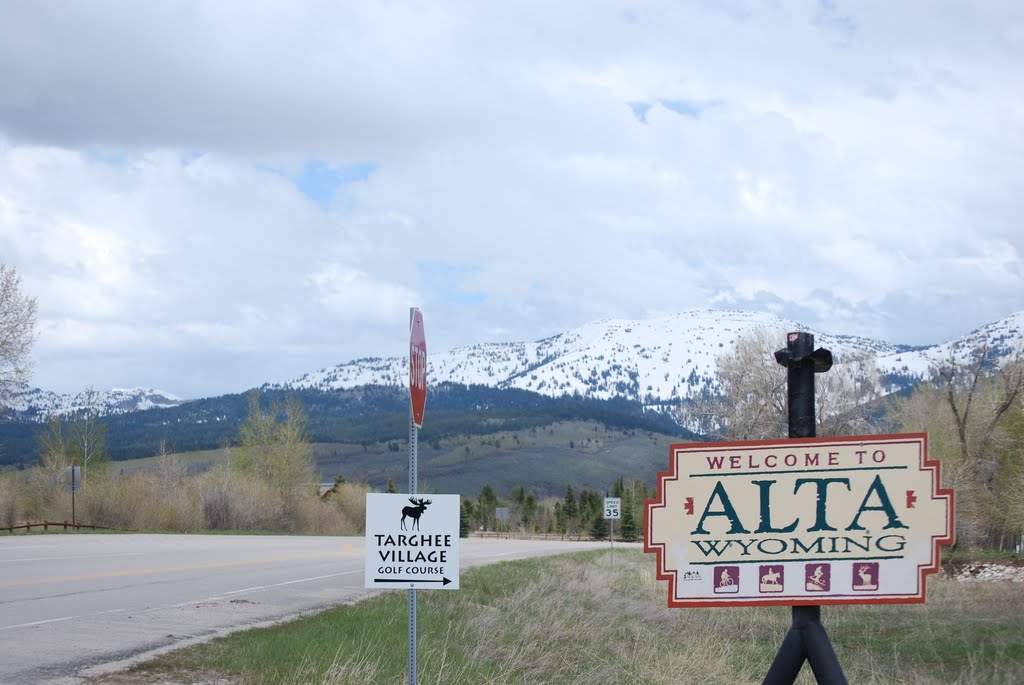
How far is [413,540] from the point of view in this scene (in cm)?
680

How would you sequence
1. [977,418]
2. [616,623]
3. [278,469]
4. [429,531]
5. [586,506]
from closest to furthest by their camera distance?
[429,531]
[616,623]
[977,418]
[278,469]
[586,506]

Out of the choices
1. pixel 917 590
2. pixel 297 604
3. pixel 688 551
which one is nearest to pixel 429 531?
pixel 688 551

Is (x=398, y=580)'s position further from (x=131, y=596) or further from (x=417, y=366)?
(x=131, y=596)

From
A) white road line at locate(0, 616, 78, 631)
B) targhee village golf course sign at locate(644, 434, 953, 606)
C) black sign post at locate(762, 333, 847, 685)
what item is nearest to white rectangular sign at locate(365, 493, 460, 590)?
targhee village golf course sign at locate(644, 434, 953, 606)

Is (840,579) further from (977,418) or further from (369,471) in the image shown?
(369,471)

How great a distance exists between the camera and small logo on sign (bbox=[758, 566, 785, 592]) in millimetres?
5875

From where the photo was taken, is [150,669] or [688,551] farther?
[150,669]

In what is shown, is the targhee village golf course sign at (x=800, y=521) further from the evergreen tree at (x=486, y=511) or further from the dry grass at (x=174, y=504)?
the evergreen tree at (x=486, y=511)

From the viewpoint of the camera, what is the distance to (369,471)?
650 ft

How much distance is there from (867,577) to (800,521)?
466 mm

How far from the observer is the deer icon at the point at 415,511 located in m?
6.79

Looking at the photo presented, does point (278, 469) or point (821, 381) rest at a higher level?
point (821, 381)

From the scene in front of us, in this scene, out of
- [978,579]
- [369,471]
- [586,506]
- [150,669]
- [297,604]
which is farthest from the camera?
[369,471]

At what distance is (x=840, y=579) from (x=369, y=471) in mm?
196086
